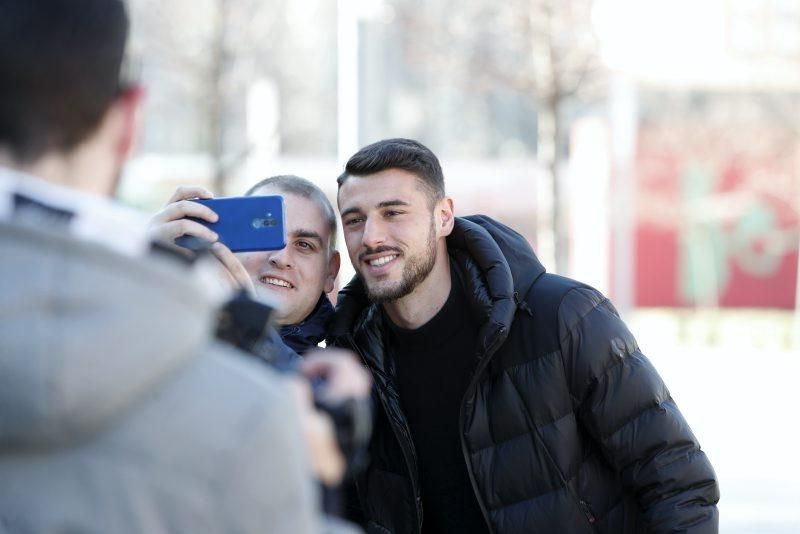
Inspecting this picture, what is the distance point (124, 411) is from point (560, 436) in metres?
2.29

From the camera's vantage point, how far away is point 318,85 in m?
20.0

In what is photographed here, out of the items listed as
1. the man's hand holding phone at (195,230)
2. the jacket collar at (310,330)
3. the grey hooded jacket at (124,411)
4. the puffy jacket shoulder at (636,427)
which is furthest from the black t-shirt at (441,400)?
the grey hooded jacket at (124,411)

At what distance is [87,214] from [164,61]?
13812mm

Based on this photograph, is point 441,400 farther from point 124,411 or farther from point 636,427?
point 124,411

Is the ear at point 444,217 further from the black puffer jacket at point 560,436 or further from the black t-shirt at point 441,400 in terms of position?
the black puffer jacket at point 560,436

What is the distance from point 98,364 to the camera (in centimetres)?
120

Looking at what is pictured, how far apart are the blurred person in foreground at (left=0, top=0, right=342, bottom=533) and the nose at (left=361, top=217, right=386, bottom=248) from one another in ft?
7.90

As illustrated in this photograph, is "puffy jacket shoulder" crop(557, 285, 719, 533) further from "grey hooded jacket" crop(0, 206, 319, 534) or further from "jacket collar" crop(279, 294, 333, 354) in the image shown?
"grey hooded jacket" crop(0, 206, 319, 534)

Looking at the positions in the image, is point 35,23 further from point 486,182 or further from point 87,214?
point 486,182

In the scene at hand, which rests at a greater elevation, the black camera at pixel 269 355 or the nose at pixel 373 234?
the nose at pixel 373 234

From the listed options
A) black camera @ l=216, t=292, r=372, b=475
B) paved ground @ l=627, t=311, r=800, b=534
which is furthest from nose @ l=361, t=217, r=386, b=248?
paved ground @ l=627, t=311, r=800, b=534

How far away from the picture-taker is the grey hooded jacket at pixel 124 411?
46.9 inches

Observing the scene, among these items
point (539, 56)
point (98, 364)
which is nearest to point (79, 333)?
point (98, 364)

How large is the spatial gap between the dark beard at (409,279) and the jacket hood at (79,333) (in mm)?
2486
